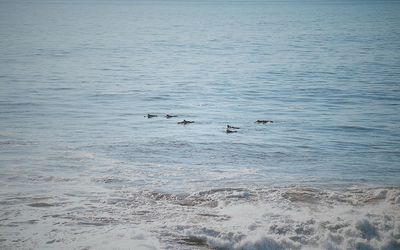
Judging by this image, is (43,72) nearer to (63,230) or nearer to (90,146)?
(90,146)

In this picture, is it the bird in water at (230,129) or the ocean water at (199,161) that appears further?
the bird in water at (230,129)

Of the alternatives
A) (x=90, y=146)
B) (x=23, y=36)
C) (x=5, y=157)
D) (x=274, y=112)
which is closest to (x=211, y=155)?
(x=90, y=146)

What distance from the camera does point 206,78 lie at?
44.0 metres

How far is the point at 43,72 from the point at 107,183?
30186 millimetres

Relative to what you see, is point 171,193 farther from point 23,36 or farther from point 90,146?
point 23,36

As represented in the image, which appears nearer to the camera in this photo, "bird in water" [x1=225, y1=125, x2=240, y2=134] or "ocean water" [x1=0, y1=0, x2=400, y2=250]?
"ocean water" [x1=0, y1=0, x2=400, y2=250]

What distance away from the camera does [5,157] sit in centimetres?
1689

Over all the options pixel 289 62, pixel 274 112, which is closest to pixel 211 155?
pixel 274 112

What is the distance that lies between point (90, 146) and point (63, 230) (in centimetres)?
822

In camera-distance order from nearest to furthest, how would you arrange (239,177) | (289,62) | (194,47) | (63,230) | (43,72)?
(63,230)
(239,177)
(43,72)
(289,62)
(194,47)

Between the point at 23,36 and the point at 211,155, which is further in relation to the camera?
the point at 23,36

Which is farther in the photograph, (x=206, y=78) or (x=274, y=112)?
(x=206, y=78)

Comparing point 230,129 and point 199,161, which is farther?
point 230,129

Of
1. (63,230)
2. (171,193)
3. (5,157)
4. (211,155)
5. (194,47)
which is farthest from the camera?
(194,47)
